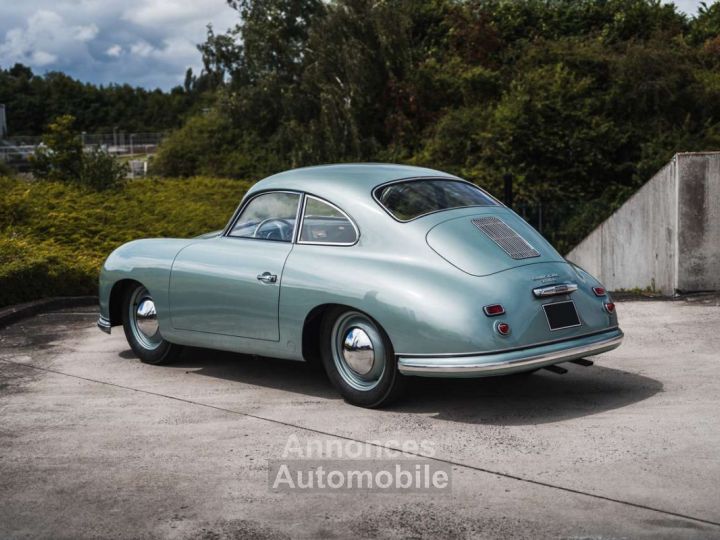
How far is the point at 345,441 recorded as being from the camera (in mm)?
5695

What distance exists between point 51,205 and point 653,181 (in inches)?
364

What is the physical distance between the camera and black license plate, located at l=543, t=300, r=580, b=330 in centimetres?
614

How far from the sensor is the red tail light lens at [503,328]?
5.91 meters

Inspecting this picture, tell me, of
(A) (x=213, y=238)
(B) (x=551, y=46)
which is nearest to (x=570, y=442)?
(A) (x=213, y=238)

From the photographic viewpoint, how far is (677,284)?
11.6 metres

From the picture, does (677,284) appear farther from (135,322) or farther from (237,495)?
(237,495)

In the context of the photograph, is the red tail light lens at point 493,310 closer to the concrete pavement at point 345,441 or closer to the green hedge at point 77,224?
the concrete pavement at point 345,441

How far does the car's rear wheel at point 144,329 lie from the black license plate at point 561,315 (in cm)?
324

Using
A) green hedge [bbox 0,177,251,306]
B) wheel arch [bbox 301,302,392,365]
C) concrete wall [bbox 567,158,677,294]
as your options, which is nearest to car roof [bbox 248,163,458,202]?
wheel arch [bbox 301,302,392,365]

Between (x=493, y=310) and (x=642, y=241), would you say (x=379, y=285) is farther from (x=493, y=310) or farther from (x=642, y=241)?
(x=642, y=241)

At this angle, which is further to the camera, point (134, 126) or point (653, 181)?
point (134, 126)

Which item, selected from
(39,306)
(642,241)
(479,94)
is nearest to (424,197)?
(39,306)

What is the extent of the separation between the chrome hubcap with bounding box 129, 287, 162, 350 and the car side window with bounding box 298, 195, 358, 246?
171 centimetres

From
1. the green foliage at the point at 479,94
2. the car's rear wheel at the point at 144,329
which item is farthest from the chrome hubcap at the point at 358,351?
the green foliage at the point at 479,94
